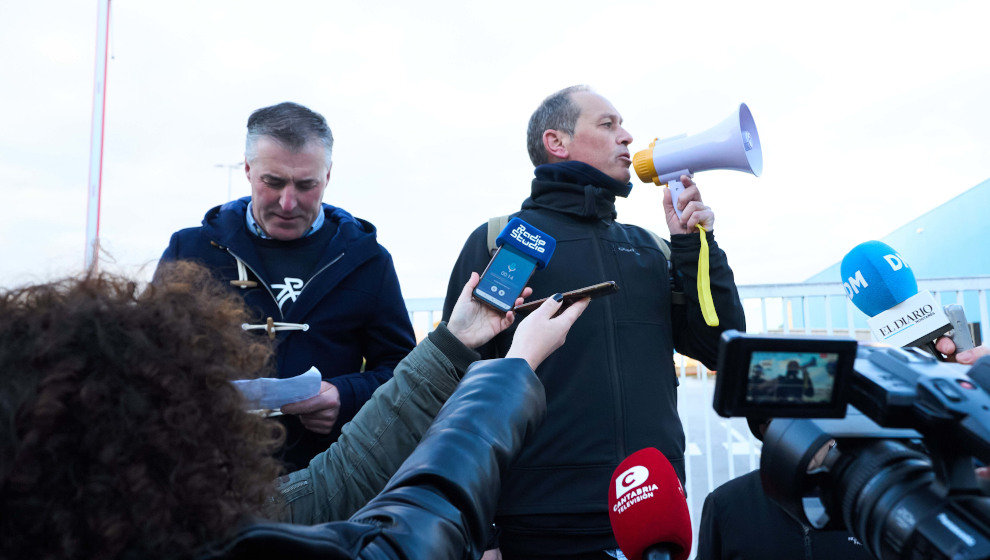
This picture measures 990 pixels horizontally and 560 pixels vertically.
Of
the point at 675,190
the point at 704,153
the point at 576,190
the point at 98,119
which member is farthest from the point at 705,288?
the point at 98,119

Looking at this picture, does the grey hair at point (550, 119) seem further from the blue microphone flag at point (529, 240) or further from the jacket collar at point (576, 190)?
the blue microphone flag at point (529, 240)

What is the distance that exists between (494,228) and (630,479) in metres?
1.30

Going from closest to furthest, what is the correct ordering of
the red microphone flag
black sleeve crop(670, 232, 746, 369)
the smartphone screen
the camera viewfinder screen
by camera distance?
the camera viewfinder screen → the red microphone flag → the smartphone screen → black sleeve crop(670, 232, 746, 369)

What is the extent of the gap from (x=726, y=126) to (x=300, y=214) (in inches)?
61.0

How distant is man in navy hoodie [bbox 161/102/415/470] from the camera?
2.31m

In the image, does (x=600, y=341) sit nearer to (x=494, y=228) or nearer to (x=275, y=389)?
(x=494, y=228)

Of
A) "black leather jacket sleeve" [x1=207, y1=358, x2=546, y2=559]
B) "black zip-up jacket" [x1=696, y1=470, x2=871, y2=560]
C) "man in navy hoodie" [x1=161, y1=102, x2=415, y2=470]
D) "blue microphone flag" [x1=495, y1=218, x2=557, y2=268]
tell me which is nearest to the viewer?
"black leather jacket sleeve" [x1=207, y1=358, x2=546, y2=559]

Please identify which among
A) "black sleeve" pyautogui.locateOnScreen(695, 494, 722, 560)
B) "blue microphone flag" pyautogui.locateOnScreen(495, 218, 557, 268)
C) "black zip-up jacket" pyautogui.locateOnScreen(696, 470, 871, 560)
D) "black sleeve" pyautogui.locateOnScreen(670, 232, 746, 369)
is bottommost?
"black sleeve" pyautogui.locateOnScreen(695, 494, 722, 560)

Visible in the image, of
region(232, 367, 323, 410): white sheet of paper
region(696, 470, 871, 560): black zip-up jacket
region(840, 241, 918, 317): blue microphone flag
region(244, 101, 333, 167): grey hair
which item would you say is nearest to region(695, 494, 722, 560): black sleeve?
region(696, 470, 871, 560): black zip-up jacket

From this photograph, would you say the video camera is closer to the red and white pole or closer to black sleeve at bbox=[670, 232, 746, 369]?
black sleeve at bbox=[670, 232, 746, 369]

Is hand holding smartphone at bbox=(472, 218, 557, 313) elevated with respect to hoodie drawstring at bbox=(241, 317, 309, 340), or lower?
elevated

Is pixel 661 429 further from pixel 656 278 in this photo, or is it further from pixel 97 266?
pixel 97 266

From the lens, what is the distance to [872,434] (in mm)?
1066

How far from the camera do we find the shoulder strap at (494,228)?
256cm
